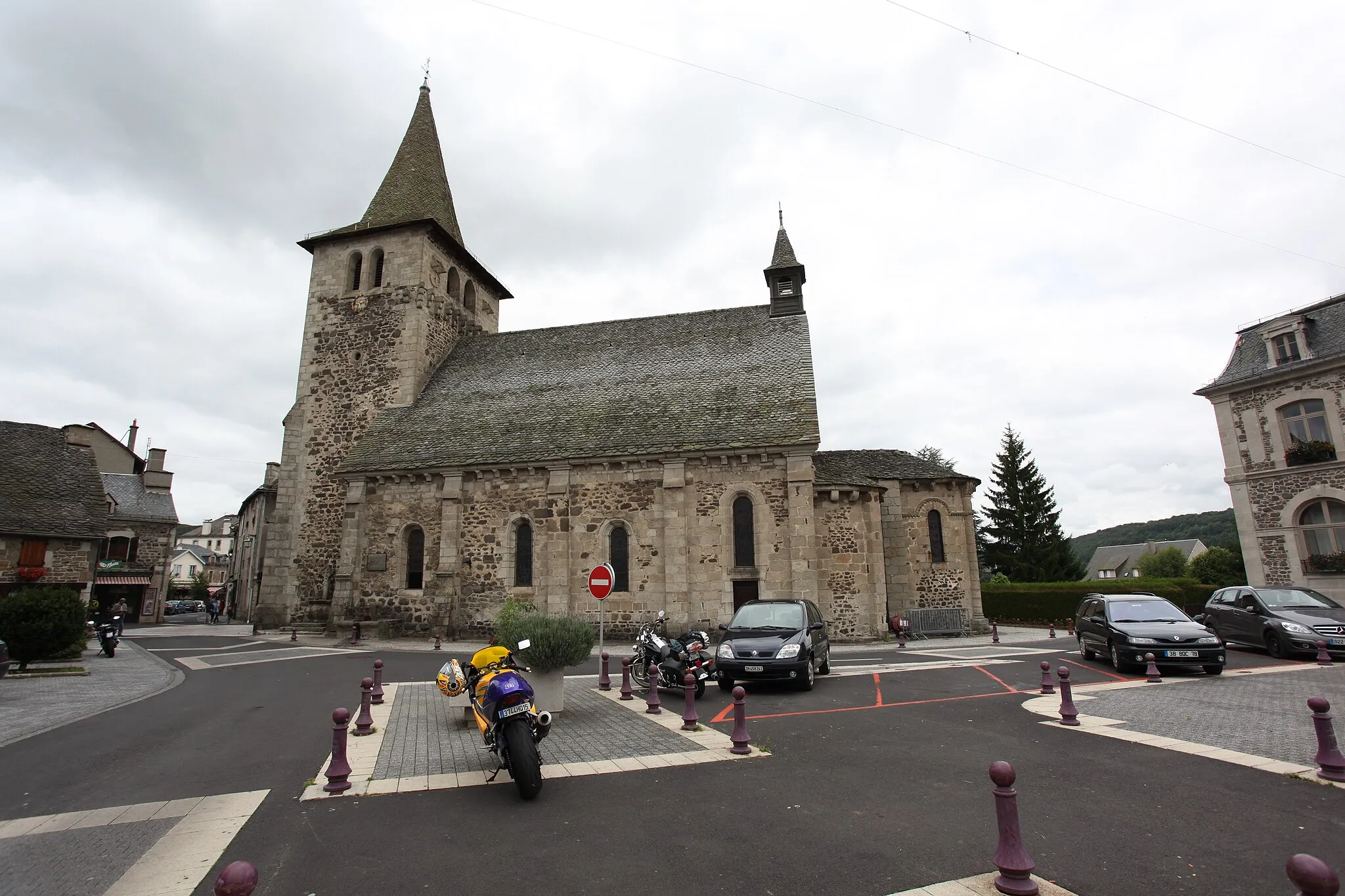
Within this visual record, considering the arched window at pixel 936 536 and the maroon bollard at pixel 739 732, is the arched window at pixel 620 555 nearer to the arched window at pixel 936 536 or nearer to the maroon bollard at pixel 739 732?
the arched window at pixel 936 536

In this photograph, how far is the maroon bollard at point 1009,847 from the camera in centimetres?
358

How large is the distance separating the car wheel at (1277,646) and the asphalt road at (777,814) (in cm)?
896

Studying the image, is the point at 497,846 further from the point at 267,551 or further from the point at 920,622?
the point at 267,551

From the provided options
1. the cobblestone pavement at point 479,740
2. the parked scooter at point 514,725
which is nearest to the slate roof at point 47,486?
the cobblestone pavement at point 479,740

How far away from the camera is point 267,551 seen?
2436 centimetres

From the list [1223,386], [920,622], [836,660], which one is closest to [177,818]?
[836,660]

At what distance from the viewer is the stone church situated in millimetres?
19234

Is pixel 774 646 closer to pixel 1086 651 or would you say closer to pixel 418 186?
pixel 1086 651

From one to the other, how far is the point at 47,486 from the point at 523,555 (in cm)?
1594

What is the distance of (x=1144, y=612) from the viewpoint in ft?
40.0

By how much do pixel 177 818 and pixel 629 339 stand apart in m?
22.0

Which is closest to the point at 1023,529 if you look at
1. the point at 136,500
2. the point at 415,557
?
the point at 415,557

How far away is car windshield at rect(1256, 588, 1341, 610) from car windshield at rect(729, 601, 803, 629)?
10.7m

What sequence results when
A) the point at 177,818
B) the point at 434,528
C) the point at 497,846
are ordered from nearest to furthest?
1. the point at 497,846
2. the point at 177,818
3. the point at 434,528
